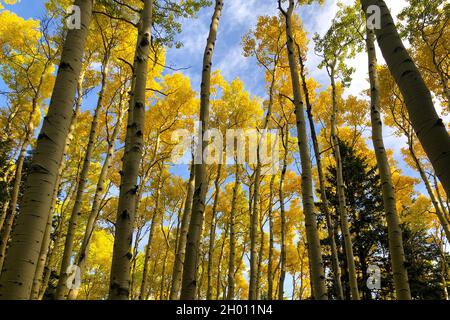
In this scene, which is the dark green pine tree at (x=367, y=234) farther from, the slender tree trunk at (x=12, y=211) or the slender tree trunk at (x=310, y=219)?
the slender tree trunk at (x=12, y=211)

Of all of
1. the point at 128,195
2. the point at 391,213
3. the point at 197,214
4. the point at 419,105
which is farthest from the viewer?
the point at 391,213

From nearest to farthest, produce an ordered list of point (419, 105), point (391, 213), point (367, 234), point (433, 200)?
point (419, 105) < point (391, 213) < point (433, 200) < point (367, 234)

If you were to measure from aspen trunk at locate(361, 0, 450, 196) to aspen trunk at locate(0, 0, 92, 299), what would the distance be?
2548mm

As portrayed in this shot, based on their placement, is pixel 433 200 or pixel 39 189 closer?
pixel 39 189

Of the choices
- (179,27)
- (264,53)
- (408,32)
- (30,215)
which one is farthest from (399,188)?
(30,215)

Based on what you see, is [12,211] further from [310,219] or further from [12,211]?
[310,219]

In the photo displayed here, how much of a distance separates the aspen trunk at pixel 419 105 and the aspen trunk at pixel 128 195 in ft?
8.36

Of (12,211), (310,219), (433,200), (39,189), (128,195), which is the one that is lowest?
(39,189)

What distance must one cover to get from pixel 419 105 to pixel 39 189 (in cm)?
265

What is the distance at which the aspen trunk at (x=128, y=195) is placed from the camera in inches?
103

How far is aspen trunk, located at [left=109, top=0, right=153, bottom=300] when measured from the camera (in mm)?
2605

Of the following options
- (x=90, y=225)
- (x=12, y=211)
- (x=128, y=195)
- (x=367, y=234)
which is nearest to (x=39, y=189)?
(x=128, y=195)

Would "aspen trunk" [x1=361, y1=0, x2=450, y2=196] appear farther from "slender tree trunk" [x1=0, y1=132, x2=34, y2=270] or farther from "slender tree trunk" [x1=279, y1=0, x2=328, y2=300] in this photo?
"slender tree trunk" [x1=0, y1=132, x2=34, y2=270]

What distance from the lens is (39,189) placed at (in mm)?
2016
